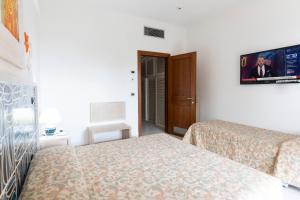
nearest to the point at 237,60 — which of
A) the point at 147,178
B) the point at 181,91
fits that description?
the point at 181,91

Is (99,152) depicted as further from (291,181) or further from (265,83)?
(265,83)

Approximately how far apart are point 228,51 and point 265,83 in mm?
1009

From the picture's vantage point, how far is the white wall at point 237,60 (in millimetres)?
2701

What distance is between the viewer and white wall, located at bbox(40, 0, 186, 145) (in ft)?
10.3

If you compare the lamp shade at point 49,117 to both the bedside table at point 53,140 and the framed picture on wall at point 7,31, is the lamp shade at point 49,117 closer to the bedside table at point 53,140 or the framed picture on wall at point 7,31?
the bedside table at point 53,140

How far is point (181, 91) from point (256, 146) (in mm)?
2101

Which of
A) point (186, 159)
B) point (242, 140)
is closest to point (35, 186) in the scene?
point (186, 159)

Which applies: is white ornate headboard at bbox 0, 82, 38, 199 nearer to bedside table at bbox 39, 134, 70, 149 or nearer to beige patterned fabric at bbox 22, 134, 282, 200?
beige patterned fabric at bbox 22, 134, 282, 200

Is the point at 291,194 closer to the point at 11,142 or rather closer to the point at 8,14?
the point at 11,142

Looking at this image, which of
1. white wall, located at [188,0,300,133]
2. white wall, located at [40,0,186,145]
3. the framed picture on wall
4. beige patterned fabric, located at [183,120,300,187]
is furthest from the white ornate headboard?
white wall, located at [188,0,300,133]

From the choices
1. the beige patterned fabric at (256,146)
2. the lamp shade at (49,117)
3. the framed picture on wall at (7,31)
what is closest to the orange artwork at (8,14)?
the framed picture on wall at (7,31)

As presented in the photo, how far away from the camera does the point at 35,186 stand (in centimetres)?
95

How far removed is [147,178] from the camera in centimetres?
123

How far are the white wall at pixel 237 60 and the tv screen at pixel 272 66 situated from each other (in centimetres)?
12
